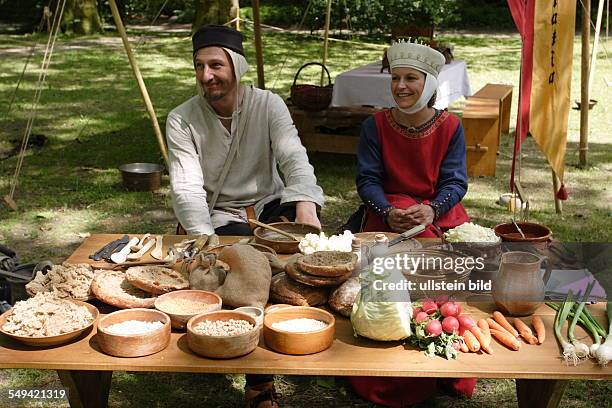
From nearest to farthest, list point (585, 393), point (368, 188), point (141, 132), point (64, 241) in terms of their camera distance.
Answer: point (585, 393)
point (368, 188)
point (64, 241)
point (141, 132)

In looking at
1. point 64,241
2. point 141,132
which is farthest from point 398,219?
point 141,132

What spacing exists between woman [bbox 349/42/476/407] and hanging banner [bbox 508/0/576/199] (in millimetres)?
463

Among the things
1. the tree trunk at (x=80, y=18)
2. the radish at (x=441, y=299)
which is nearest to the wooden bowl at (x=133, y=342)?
the radish at (x=441, y=299)

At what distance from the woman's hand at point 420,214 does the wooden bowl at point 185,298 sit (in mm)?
1295

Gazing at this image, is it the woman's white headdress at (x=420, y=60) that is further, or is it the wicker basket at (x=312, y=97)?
the wicker basket at (x=312, y=97)

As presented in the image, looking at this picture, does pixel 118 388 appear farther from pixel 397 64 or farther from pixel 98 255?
pixel 397 64

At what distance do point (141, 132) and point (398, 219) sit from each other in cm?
541

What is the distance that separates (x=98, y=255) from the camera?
113 inches

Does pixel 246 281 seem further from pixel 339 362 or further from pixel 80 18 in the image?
pixel 80 18

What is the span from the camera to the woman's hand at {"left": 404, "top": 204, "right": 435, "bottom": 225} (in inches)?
135

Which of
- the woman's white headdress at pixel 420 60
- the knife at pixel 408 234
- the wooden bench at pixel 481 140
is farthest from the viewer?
the wooden bench at pixel 481 140

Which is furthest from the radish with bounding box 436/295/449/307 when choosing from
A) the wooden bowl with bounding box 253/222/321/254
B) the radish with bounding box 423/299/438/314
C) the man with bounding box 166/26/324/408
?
the man with bounding box 166/26/324/408

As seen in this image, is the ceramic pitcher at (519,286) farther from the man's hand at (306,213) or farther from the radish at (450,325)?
the man's hand at (306,213)

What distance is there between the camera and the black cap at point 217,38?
11.0 feet
